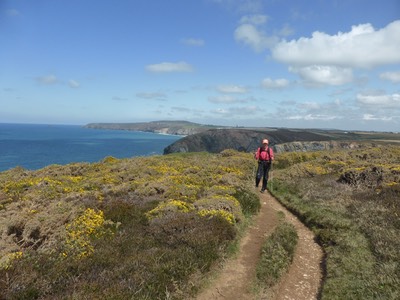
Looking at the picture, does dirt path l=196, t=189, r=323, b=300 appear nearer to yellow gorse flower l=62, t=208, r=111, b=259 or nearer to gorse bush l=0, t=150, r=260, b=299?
gorse bush l=0, t=150, r=260, b=299

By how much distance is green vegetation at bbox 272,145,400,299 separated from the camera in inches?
345

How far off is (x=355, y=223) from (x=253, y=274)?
6.38m

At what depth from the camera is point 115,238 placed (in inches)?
407

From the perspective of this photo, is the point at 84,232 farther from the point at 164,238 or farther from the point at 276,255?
the point at 276,255

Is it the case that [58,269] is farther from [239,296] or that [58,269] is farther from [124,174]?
[124,174]

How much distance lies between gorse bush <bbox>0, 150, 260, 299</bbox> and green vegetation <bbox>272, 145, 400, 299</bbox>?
3.32 meters

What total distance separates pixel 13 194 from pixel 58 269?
10.6 meters

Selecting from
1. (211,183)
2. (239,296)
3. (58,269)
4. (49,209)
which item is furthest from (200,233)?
(211,183)

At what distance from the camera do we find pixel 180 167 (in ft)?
86.1

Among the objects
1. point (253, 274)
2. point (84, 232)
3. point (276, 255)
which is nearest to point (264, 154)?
point (276, 255)

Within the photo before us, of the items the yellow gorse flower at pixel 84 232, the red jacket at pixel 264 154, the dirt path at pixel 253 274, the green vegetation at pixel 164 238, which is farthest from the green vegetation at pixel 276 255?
the red jacket at pixel 264 154

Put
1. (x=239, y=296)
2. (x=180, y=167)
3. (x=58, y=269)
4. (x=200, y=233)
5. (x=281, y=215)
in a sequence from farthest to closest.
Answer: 1. (x=180, y=167)
2. (x=281, y=215)
3. (x=200, y=233)
4. (x=239, y=296)
5. (x=58, y=269)

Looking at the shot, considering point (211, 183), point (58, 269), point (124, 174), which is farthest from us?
point (124, 174)

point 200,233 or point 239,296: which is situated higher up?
point 200,233
